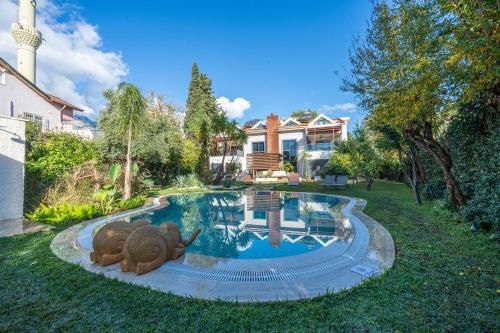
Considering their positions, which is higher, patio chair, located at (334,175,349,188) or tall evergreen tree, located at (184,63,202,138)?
tall evergreen tree, located at (184,63,202,138)

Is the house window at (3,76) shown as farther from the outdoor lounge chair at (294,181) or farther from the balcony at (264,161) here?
the outdoor lounge chair at (294,181)

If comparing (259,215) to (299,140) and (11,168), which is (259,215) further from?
(299,140)

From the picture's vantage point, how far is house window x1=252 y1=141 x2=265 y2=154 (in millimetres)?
30475

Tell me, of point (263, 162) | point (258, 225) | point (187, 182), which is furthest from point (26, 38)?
point (258, 225)

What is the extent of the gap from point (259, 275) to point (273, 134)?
85.2 ft

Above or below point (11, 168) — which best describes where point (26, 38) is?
above

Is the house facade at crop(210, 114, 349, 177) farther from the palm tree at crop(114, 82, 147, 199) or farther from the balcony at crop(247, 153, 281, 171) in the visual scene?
the palm tree at crop(114, 82, 147, 199)

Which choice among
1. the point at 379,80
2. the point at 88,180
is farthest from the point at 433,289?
the point at 88,180

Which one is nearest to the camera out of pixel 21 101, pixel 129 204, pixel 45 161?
pixel 45 161

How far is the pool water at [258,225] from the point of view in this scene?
5969 millimetres

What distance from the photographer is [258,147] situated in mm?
30719

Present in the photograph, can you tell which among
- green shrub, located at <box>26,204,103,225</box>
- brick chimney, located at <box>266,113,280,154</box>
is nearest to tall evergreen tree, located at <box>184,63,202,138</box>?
brick chimney, located at <box>266,113,280,154</box>

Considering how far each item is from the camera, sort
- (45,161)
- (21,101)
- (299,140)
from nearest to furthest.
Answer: (45,161)
(21,101)
(299,140)

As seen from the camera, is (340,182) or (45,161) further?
(340,182)
